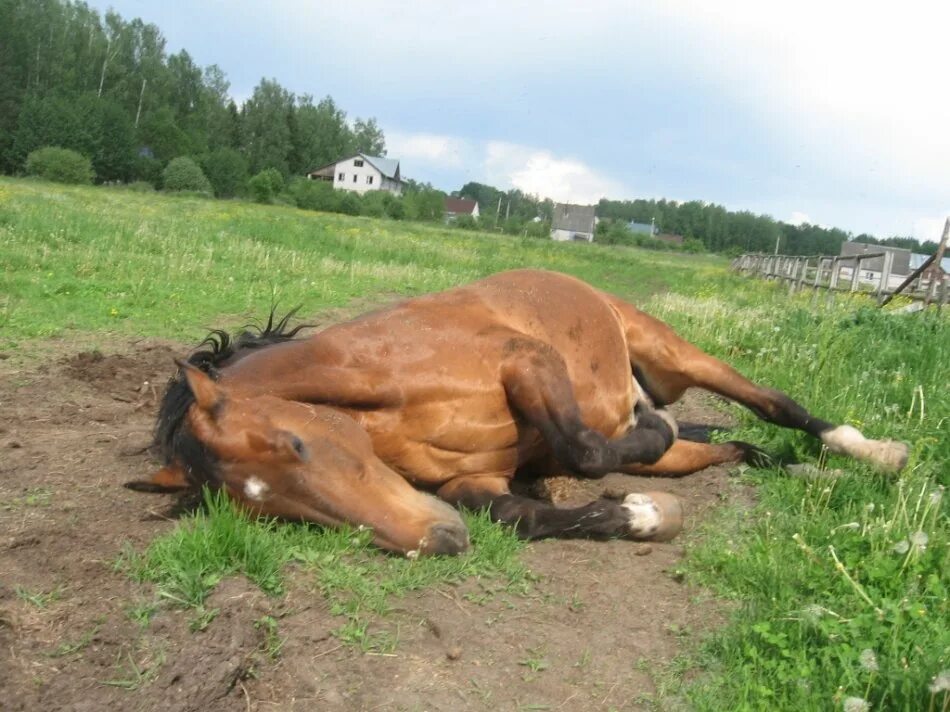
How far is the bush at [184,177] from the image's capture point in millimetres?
73562

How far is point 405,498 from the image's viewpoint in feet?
12.1

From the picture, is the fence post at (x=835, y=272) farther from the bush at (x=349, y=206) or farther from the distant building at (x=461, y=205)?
the distant building at (x=461, y=205)

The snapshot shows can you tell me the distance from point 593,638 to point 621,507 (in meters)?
1.08

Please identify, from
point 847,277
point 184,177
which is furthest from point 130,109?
point 847,277

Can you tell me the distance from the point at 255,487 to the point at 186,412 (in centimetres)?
52

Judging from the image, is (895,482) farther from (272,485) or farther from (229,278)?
(229,278)

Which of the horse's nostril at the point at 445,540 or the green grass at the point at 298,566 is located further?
the horse's nostril at the point at 445,540

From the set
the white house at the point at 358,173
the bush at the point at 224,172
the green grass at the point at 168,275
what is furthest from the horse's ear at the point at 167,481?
the white house at the point at 358,173

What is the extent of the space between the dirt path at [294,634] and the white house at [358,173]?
10366 centimetres

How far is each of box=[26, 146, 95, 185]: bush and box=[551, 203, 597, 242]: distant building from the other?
47191 mm

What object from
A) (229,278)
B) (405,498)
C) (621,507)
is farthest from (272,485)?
(229,278)

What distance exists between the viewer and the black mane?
363 centimetres

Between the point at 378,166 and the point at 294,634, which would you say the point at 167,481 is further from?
the point at 378,166

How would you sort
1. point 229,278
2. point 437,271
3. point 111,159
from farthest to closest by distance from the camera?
point 111,159 < point 437,271 < point 229,278
